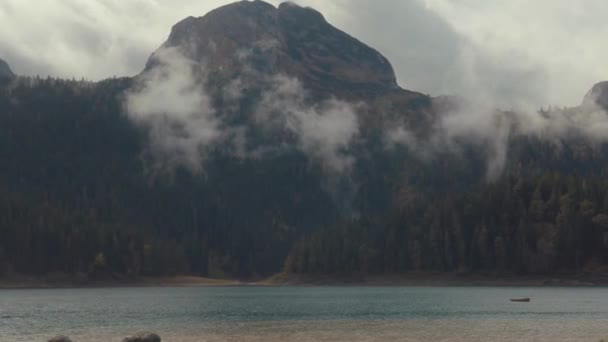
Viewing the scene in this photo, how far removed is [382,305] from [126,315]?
143ft

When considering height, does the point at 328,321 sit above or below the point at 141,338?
above

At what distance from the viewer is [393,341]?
75438mm

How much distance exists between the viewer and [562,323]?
303 ft

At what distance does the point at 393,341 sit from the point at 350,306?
5630 cm

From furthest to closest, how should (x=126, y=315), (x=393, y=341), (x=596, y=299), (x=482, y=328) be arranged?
(x=596, y=299) → (x=126, y=315) → (x=482, y=328) → (x=393, y=341)

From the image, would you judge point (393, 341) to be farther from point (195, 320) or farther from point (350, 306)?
point (350, 306)

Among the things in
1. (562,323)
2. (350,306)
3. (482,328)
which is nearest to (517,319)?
(562,323)

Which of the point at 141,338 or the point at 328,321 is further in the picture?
the point at 328,321

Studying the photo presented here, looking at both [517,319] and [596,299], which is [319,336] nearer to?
[517,319]

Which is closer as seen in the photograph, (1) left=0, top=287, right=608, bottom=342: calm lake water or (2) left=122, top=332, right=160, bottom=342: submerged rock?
(2) left=122, top=332, right=160, bottom=342: submerged rock

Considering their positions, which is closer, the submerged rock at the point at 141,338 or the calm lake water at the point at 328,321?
the submerged rock at the point at 141,338

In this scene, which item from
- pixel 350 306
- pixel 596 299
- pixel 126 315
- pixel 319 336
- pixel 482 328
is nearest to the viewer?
pixel 319 336

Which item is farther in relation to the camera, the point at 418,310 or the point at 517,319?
the point at 418,310

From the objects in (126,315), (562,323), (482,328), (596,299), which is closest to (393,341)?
(482,328)
